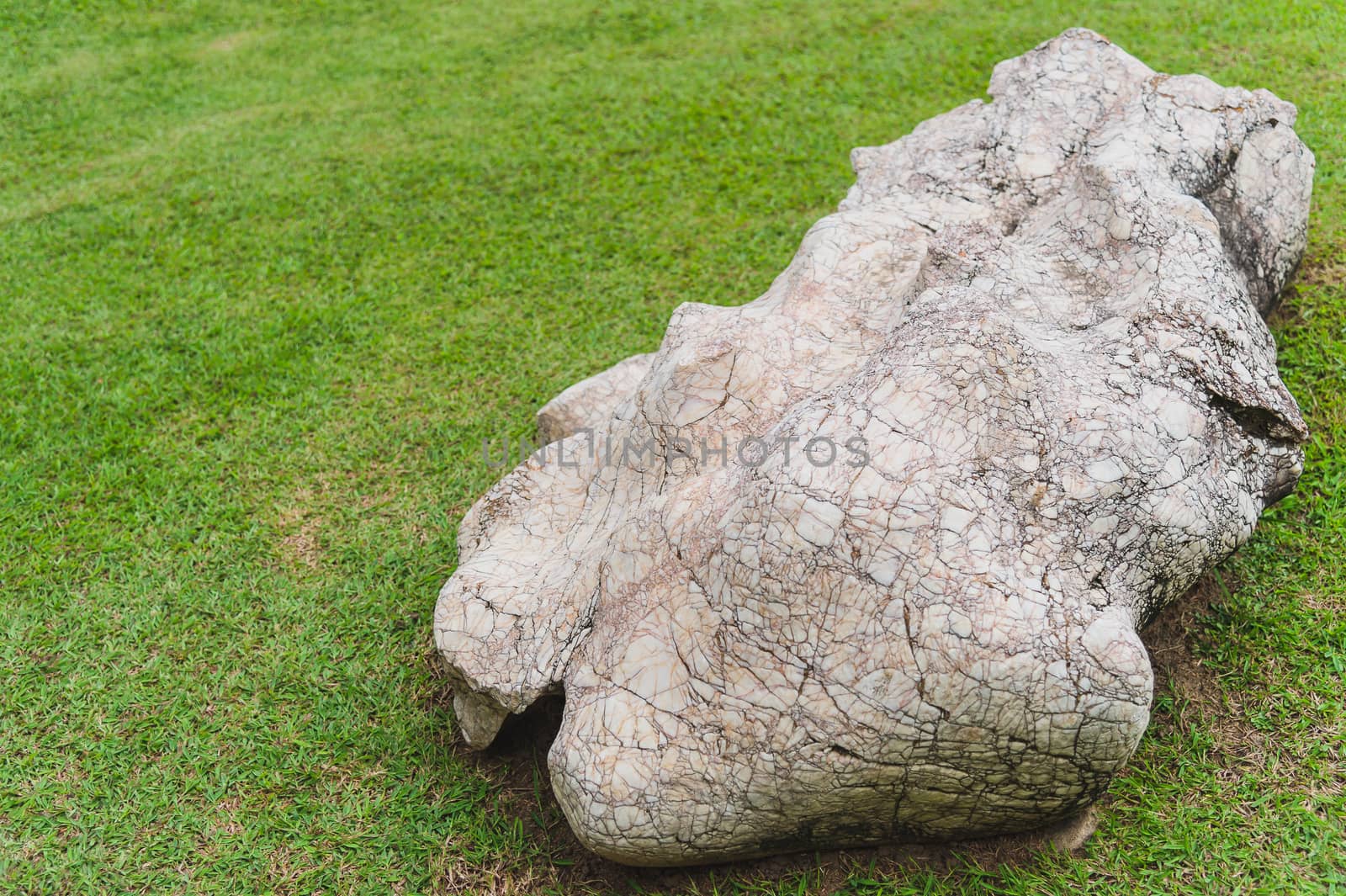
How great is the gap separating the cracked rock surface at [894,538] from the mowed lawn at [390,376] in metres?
0.41

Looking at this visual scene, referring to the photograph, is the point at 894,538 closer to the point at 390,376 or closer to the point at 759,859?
the point at 759,859

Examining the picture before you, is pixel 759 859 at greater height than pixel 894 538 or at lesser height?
lesser

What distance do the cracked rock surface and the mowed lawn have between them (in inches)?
16.1

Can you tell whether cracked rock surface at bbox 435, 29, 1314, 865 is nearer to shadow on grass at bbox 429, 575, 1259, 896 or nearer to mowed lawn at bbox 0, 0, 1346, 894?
shadow on grass at bbox 429, 575, 1259, 896

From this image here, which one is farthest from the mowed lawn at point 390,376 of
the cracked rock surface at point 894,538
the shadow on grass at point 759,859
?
the cracked rock surface at point 894,538

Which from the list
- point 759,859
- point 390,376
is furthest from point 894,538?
point 390,376

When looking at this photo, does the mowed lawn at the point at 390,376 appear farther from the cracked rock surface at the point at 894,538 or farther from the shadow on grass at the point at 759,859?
the cracked rock surface at the point at 894,538

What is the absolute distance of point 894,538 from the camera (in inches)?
86.0

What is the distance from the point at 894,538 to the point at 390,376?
2849mm

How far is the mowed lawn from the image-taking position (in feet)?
8.73

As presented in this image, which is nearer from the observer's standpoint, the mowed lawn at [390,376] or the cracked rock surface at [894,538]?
the cracked rock surface at [894,538]

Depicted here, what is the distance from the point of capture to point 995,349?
7.86 ft

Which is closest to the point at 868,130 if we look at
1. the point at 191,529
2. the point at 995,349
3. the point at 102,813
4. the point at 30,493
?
the point at 995,349

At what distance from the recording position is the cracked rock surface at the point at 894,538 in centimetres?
216
